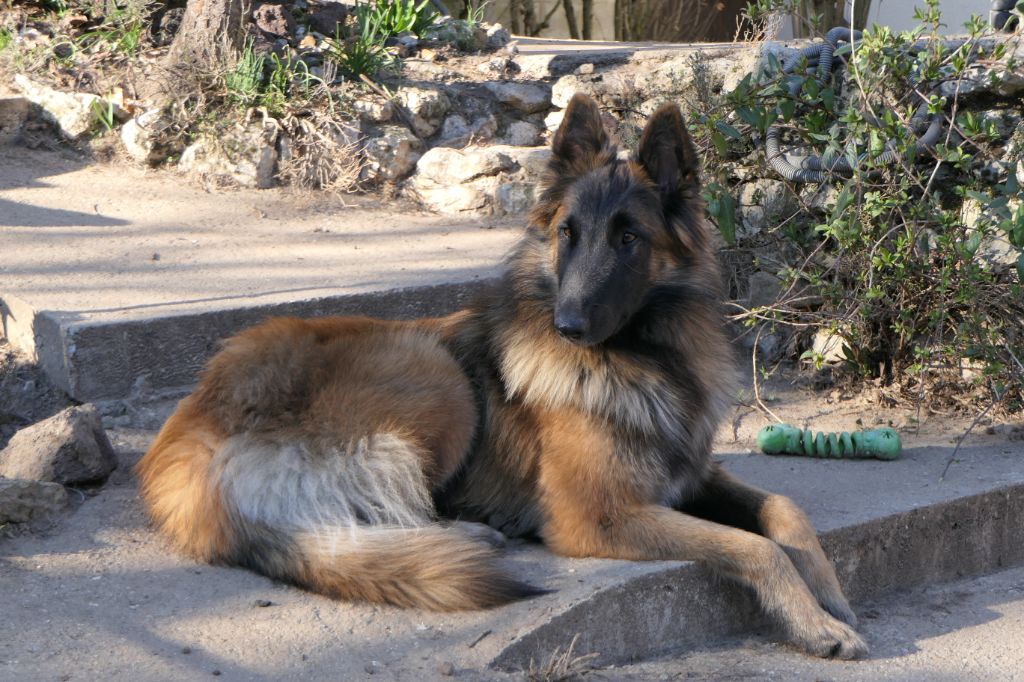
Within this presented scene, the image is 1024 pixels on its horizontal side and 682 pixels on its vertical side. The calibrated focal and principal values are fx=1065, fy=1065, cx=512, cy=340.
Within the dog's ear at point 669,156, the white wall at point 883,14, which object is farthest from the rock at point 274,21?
the dog's ear at point 669,156

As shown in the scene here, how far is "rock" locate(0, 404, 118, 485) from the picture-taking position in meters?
4.18

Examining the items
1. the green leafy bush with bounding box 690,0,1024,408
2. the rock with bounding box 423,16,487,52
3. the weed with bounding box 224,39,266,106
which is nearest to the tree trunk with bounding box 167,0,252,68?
the weed with bounding box 224,39,266,106

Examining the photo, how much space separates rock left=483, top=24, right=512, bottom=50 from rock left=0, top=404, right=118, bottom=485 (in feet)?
22.2

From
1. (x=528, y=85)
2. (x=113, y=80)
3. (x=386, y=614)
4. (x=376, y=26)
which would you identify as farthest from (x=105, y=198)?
(x=386, y=614)

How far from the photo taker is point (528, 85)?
928cm

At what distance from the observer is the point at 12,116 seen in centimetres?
799

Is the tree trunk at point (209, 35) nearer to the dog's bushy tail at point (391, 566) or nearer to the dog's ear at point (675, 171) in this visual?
the dog's ear at point (675, 171)

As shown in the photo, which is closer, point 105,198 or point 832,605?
point 832,605

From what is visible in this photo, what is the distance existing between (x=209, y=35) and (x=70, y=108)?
1181 mm

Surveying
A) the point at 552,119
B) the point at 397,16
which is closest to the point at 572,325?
the point at 552,119

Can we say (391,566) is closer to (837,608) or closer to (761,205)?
(837,608)

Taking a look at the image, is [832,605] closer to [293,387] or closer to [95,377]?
[293,387]

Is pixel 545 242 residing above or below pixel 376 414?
above

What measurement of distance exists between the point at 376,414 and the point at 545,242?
0.91 m
